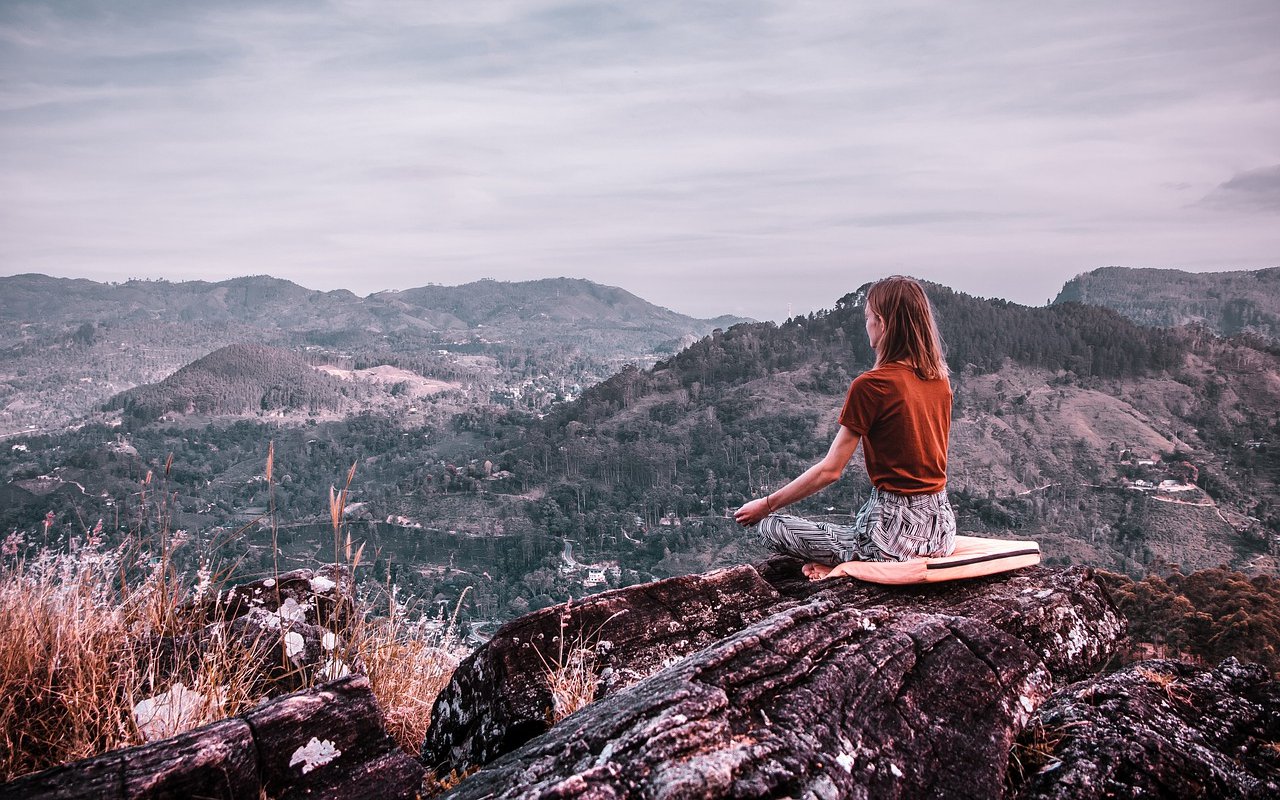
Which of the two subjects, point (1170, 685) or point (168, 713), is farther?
point (168, 713)

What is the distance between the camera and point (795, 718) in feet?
7.24

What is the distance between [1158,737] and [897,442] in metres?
2.16

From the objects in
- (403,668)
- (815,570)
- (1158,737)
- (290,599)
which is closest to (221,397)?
(290,599)

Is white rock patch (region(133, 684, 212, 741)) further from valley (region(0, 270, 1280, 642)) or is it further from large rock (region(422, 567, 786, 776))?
valley (region(0, 270, 1280, 642))

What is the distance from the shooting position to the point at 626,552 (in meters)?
85.8

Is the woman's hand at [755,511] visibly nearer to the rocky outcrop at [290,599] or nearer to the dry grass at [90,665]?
the rocky outcrop at [290,599]

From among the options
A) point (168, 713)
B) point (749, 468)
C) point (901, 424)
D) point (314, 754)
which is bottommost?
point (749, 468)

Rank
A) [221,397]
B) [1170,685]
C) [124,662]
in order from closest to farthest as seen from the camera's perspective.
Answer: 1. [1170,685]
2. [124,662]
3. [221,397]

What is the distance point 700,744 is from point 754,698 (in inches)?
11.5

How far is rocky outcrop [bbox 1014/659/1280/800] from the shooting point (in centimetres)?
227

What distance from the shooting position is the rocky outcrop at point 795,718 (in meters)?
1.97

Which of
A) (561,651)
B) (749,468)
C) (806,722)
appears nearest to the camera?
(806,722)

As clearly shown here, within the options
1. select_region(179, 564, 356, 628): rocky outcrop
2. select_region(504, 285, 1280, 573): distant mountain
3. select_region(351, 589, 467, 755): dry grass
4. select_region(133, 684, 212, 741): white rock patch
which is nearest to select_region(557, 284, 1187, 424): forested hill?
select_region(504, 285, 1280, 573): distant mountain

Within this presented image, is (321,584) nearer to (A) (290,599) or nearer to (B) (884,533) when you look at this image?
(A) (290,599)
